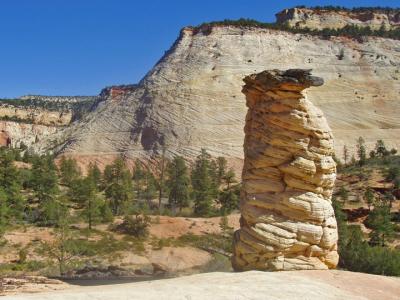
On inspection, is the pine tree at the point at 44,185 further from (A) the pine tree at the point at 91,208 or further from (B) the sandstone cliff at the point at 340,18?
(B) the sandstone cliff at the point at 340,18

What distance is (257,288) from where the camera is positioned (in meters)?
13.7

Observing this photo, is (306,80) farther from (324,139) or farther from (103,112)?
(103,112)

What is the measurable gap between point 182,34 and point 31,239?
272 feet

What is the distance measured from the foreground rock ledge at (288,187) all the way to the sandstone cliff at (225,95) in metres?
68.9

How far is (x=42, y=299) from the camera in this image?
11.9 metres

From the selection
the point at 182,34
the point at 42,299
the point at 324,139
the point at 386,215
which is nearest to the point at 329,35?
the point at 182,34

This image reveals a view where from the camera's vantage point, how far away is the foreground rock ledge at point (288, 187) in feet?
56.5

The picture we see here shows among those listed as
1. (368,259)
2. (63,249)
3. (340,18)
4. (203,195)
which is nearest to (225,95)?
(203,195)

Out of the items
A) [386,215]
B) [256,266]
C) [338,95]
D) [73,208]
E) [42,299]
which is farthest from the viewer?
[338,95]

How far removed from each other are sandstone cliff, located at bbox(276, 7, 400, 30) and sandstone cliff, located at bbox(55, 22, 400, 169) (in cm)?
1847

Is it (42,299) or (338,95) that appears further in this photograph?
(338,95)

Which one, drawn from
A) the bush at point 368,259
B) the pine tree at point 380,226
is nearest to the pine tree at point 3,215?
the bush at point 368,259

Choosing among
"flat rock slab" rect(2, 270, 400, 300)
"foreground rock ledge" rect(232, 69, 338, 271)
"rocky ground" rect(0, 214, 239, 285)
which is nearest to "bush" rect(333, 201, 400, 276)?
"rocky ground" rect(0, 214, 239, 285)

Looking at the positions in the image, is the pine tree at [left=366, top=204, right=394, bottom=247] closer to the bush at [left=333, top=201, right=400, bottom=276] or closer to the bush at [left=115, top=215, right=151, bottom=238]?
the bush at [left=333, top=201, right=400, bottom=276]
